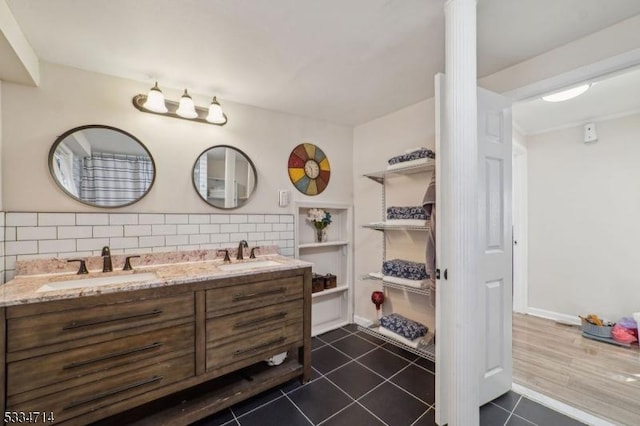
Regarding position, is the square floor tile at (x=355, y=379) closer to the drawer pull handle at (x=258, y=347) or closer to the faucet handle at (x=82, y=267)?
the drawer pull handle at (x=258, y=347)

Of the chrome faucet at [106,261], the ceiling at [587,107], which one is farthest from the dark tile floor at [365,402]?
the ceiling at [587,107]

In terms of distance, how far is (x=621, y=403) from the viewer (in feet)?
5.55

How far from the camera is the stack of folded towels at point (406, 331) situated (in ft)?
7.20

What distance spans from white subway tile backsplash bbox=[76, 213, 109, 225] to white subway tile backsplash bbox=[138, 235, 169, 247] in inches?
10.1

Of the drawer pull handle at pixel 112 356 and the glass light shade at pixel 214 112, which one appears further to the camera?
the glass light shade at pixel 214 112

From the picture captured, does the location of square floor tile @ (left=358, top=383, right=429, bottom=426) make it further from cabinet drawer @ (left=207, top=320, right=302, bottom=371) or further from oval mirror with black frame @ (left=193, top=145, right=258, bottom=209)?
oval mirror with black frame @ (left=193, top=145, right=258, bottom=209)

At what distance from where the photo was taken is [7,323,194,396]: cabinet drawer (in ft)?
3.92

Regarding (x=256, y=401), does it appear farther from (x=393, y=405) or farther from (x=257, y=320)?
(x=393, y=405)

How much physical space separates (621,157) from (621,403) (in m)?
2.44

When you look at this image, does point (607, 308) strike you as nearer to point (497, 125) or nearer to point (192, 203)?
point (497, 125)

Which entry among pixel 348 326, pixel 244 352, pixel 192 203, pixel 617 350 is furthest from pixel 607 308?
pixel 192 203

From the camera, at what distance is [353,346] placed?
8.43 ft

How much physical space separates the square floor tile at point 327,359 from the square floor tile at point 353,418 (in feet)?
1.57

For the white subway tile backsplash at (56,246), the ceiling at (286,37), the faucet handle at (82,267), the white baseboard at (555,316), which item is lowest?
the white baseboard at (555,316)
